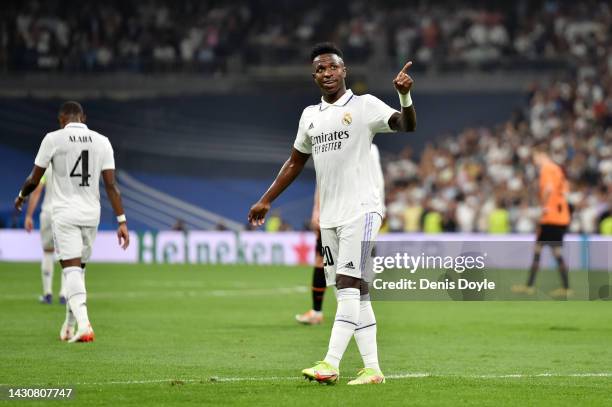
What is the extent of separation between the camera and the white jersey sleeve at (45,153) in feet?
42.0

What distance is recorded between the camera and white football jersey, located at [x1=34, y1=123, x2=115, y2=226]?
12.9 metres

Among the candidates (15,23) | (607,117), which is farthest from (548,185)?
(15,23)

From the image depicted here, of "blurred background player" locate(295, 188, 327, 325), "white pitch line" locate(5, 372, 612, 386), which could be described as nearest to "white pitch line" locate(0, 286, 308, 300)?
"blurred background player" locate(295, 188, 327, 325)

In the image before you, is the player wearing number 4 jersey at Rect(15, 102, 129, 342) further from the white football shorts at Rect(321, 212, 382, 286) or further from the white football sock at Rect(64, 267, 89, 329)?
the white football shorts at Rect(321, 212, 382, 286)

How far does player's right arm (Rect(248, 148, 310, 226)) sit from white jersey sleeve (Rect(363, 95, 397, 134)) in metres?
0.76

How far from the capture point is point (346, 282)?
9.38 meters

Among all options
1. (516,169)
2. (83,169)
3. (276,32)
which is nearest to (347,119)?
(83,169)

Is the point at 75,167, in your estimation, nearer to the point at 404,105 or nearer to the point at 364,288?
the point at 364,288

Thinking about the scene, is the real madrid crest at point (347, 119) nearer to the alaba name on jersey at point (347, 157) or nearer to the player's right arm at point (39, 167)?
the alaba name on jersey at point (347, 157)

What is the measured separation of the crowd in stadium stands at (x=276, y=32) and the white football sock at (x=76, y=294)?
29.2 meters

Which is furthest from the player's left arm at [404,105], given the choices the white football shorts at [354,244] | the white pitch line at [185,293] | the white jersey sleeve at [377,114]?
the white pitch line at [185,293]

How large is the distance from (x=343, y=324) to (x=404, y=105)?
181 cm

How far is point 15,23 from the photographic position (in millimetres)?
42562

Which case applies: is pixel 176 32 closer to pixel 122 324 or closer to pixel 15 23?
pixel 15 23
